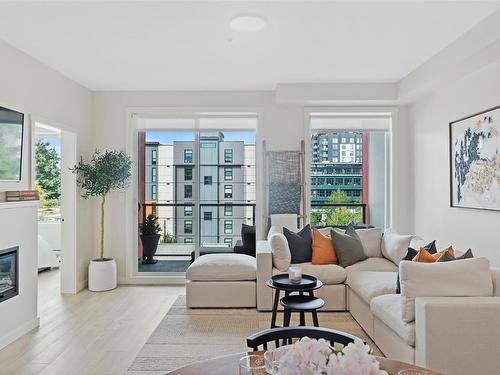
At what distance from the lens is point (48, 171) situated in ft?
23.2

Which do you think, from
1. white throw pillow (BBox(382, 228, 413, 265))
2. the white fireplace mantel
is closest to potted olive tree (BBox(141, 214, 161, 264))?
the white fireplace mantel

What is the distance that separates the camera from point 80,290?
17.0 ft

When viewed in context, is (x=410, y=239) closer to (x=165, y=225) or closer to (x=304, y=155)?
(x=304, y=155)

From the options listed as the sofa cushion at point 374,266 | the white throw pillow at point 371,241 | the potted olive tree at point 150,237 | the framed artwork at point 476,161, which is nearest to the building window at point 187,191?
the potted olive tree at point 150,237

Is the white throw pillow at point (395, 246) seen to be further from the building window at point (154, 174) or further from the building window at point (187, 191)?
the building window at point (154, 174)

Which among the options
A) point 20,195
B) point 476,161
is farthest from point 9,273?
point 476,161

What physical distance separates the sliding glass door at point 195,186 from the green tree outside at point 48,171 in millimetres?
→ 2340

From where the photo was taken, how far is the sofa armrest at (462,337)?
2.37 metres

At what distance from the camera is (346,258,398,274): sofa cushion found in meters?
4.33

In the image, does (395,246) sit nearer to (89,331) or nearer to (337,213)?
(337,213)

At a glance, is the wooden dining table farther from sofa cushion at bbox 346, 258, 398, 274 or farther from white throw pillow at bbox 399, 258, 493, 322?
sofa cushion at bbox 346, 258, 398, 274

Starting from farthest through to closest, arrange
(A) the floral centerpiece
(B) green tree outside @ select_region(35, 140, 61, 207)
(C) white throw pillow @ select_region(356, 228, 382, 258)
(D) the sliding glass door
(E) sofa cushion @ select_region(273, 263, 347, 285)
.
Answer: (B) green tree outside @ select_region(35, 140, 61, 207) < (D) the sliding glass door < (C) white throw pillow @ select_region(356, 228, 382, 258) < (E) sofa cushion @ select_region(273, 263, 347, 285) < (A) the floral centerpiece

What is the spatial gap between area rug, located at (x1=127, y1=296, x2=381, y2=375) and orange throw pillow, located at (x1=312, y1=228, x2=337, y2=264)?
58 cm

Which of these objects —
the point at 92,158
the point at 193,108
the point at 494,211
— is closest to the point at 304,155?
the point at 193,108
